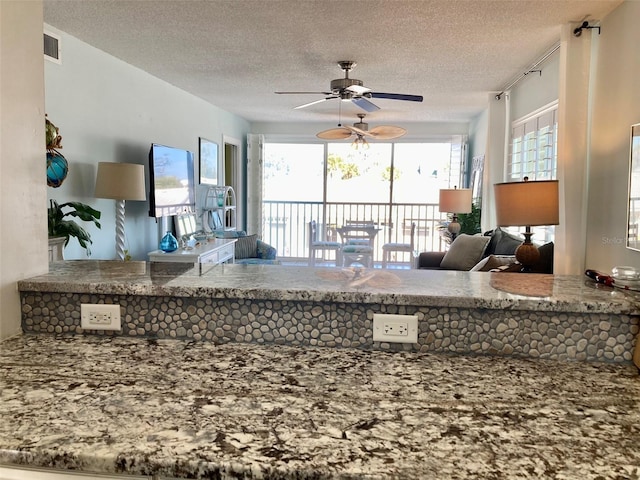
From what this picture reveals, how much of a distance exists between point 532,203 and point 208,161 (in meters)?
4.56

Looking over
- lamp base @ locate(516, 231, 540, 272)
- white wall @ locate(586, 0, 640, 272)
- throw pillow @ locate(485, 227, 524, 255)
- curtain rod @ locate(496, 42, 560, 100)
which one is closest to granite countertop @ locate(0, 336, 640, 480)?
lamp base @ locate(516, 231, 540, 272)

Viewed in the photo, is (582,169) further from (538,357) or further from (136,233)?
(136,233)

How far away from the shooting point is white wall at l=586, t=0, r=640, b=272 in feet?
8.66

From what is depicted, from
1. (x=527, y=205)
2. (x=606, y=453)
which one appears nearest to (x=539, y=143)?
(x=527, y=205)

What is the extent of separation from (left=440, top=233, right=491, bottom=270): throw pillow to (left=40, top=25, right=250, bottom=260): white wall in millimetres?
2801

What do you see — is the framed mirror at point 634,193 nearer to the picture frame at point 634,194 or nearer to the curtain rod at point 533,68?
the picture frame at point 634,194

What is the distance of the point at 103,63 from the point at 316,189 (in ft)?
15.8

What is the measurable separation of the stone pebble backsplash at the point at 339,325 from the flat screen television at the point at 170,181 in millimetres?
3221

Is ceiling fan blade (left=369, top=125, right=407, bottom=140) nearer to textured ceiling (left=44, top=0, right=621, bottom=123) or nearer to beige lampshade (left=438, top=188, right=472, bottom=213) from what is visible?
textured ceiling (left=44, top=0, right=621, bottom=123)

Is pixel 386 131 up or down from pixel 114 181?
up

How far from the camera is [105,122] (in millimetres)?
3938

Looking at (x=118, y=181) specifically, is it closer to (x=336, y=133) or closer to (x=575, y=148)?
(x=336, y=133)

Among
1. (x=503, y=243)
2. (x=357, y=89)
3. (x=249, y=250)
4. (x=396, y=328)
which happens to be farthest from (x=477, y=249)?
(x=396, y=328)

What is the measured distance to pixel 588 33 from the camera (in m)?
3.09
